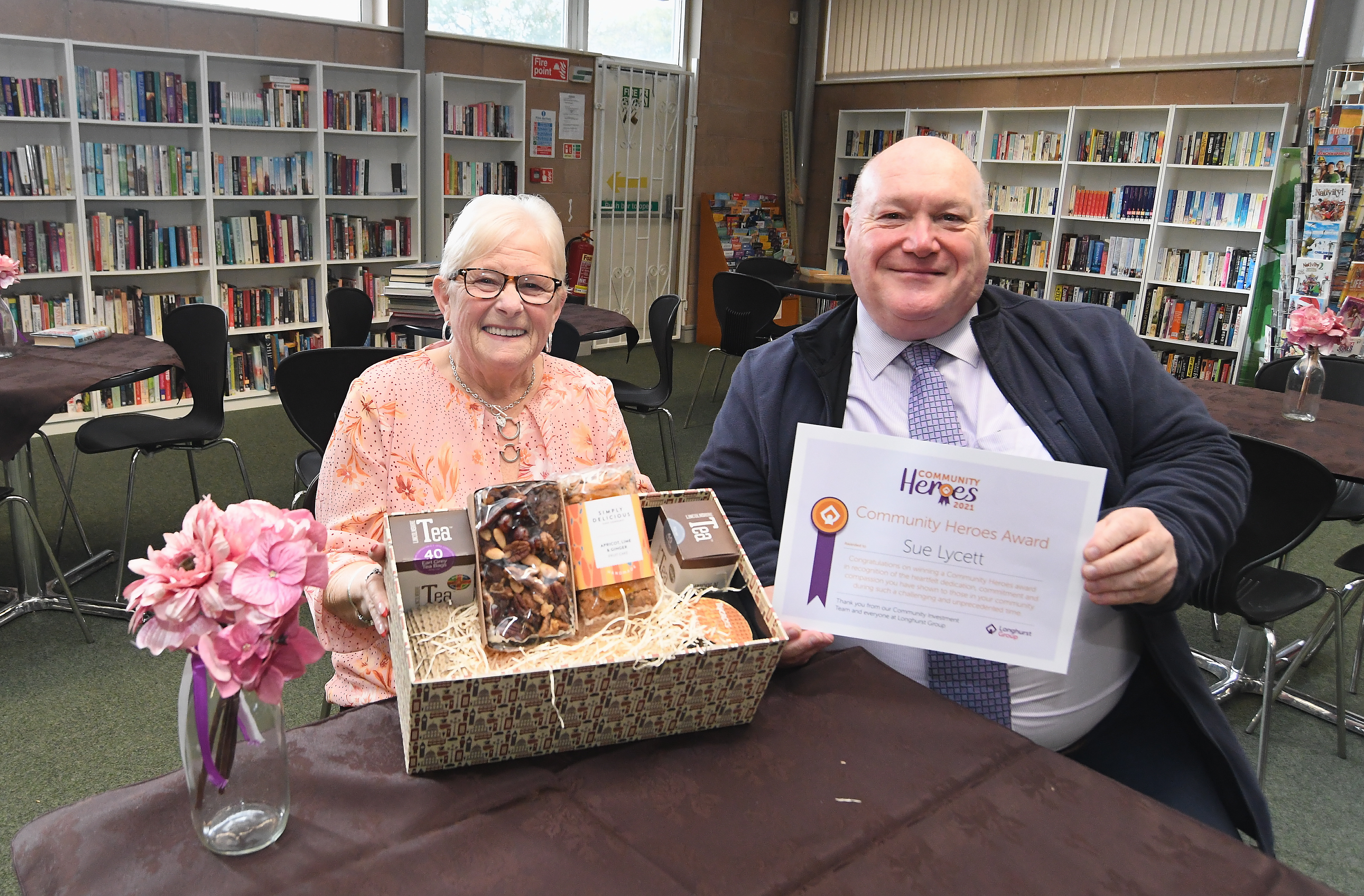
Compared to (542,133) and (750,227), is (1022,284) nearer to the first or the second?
(750,227)

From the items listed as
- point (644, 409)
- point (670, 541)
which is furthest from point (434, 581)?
point (644, 409)

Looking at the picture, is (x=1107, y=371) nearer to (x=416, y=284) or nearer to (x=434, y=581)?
(x=434, y=581)

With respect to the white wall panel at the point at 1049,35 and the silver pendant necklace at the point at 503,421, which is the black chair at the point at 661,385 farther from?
the white wall panel at the point at 1049,35

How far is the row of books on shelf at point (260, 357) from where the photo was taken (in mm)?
6168

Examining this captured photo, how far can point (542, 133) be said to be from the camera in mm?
7598

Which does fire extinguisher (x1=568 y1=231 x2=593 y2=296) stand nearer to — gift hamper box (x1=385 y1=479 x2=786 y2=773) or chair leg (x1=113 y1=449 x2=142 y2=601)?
chair leg (x1=113 y1=449 x2=142 y2=601)

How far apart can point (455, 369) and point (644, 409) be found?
2.79 m

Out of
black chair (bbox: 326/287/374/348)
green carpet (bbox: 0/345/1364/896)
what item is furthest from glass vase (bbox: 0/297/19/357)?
black chair (bbox: 326/287/374/348)

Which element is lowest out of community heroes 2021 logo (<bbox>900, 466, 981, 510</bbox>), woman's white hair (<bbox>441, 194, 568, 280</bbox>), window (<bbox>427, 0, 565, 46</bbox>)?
community heroes 2021 logo (<bbox>900, 466, 981, 510</bbox>)

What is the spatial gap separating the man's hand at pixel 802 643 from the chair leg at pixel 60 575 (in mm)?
2764

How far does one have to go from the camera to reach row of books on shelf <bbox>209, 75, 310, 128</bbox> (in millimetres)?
5734

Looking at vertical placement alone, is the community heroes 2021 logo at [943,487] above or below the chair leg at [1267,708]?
above

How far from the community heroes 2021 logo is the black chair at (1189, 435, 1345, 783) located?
139 cm

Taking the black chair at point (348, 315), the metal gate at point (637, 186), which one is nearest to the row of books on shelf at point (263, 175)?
the black chair at point (348, 315)
